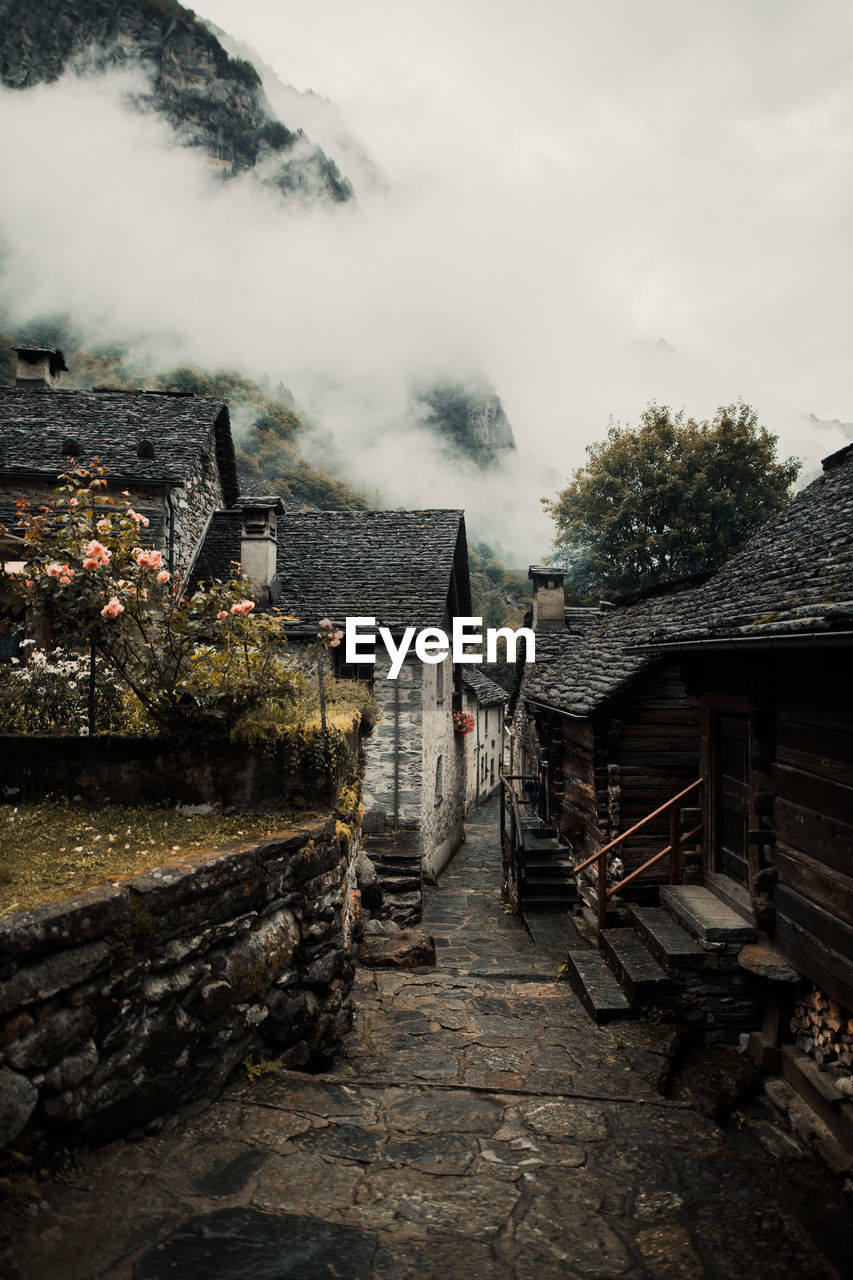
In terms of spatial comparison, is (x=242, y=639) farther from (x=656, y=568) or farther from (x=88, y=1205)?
(x=656, y=568)

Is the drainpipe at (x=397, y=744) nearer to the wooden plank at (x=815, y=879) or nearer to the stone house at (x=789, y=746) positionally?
the stone house at (x=789, y=746)

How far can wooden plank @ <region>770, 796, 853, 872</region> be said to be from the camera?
15.9 ft

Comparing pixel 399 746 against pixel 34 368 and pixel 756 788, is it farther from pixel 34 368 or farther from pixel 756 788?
pixel 34 368

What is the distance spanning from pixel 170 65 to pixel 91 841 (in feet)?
283

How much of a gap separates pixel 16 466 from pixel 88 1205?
45.6 ft

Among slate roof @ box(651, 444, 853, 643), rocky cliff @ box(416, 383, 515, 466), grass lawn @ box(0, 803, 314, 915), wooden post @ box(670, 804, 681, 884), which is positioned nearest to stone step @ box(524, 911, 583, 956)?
wooden post @ box(670, 804, 681, 884)

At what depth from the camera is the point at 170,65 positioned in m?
65.9

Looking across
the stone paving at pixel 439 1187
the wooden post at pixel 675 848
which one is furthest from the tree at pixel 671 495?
the stone paving at pixel 439 1187

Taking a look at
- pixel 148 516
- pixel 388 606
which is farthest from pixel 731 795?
pixel 148 516

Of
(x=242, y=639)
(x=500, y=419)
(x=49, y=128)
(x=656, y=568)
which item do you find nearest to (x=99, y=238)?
(x=49, y=128)

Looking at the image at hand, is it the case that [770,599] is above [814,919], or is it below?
above

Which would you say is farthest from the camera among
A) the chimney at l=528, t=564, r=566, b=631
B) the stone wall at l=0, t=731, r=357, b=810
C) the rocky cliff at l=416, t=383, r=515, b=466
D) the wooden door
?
the rocky cliff at l=416, t=383, r=515, b=466

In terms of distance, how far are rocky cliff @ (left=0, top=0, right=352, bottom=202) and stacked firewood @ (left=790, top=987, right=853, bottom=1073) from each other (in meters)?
81.5

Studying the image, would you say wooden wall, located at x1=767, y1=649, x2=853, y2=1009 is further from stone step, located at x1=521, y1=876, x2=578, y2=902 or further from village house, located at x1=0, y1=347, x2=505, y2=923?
village house, located at x1=0, y1=347, x2=505, y2=923
